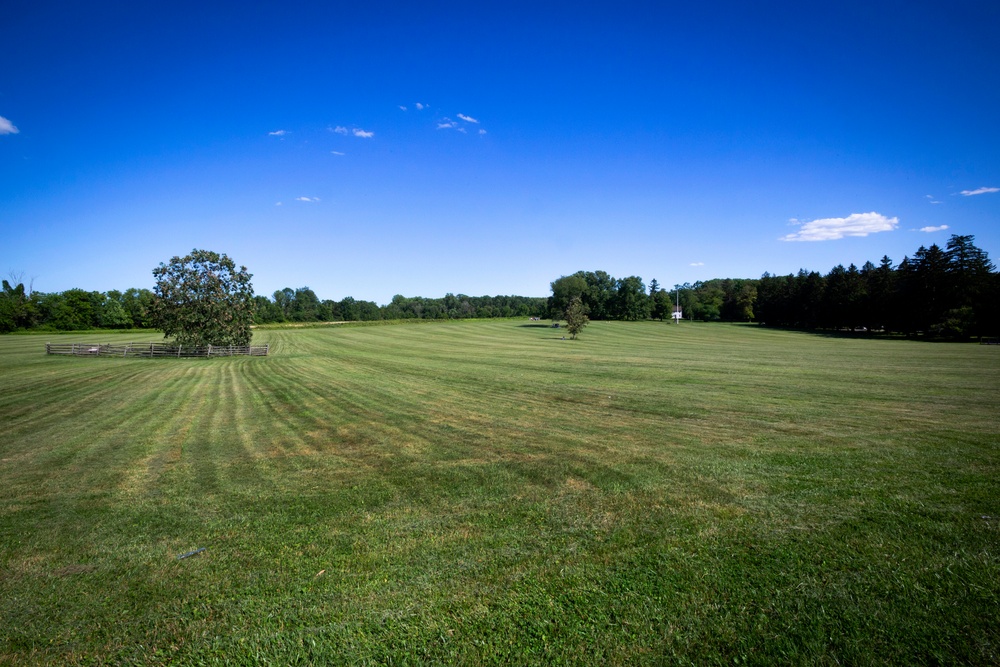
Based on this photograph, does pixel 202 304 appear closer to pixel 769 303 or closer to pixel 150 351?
pixel 150 351

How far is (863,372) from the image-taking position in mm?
23672

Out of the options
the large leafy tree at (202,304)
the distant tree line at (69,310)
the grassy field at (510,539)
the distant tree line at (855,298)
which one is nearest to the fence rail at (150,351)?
the large leafy tree at (202,304)

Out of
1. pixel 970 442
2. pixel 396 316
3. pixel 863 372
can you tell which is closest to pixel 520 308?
pixel 396 316

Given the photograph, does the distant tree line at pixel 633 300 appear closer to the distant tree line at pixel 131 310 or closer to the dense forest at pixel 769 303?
the dense forest at pixel 769 303

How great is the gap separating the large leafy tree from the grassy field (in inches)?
1163

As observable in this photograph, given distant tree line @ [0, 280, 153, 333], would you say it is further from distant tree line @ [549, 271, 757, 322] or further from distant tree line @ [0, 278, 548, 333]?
distant tree line @ [549, 271, 757, 322]

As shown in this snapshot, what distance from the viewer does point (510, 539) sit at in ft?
19.9

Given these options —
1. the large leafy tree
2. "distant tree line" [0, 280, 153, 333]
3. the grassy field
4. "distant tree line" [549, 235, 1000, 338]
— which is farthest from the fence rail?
"distant tree line" [0, 280, 153, 333]

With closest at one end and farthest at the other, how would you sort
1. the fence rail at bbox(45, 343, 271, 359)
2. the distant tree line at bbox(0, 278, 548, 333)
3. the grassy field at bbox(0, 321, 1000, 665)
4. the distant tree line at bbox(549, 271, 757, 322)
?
the grassy field at bbox(0, 321, 1000, 665)
the fence rail at bbox(45, 343, 271, 359)
the distant tree line at bbox(0, 278, 548, 333)
the distant tree line at bbox(549, 271, 757, 322)

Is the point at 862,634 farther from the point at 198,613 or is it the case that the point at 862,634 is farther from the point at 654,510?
the point at 198,613

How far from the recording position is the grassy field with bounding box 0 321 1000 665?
163 inches

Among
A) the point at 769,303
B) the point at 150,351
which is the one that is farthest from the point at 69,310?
the point at 769,303

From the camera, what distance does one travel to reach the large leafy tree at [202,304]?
132ft

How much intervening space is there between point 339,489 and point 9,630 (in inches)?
171
